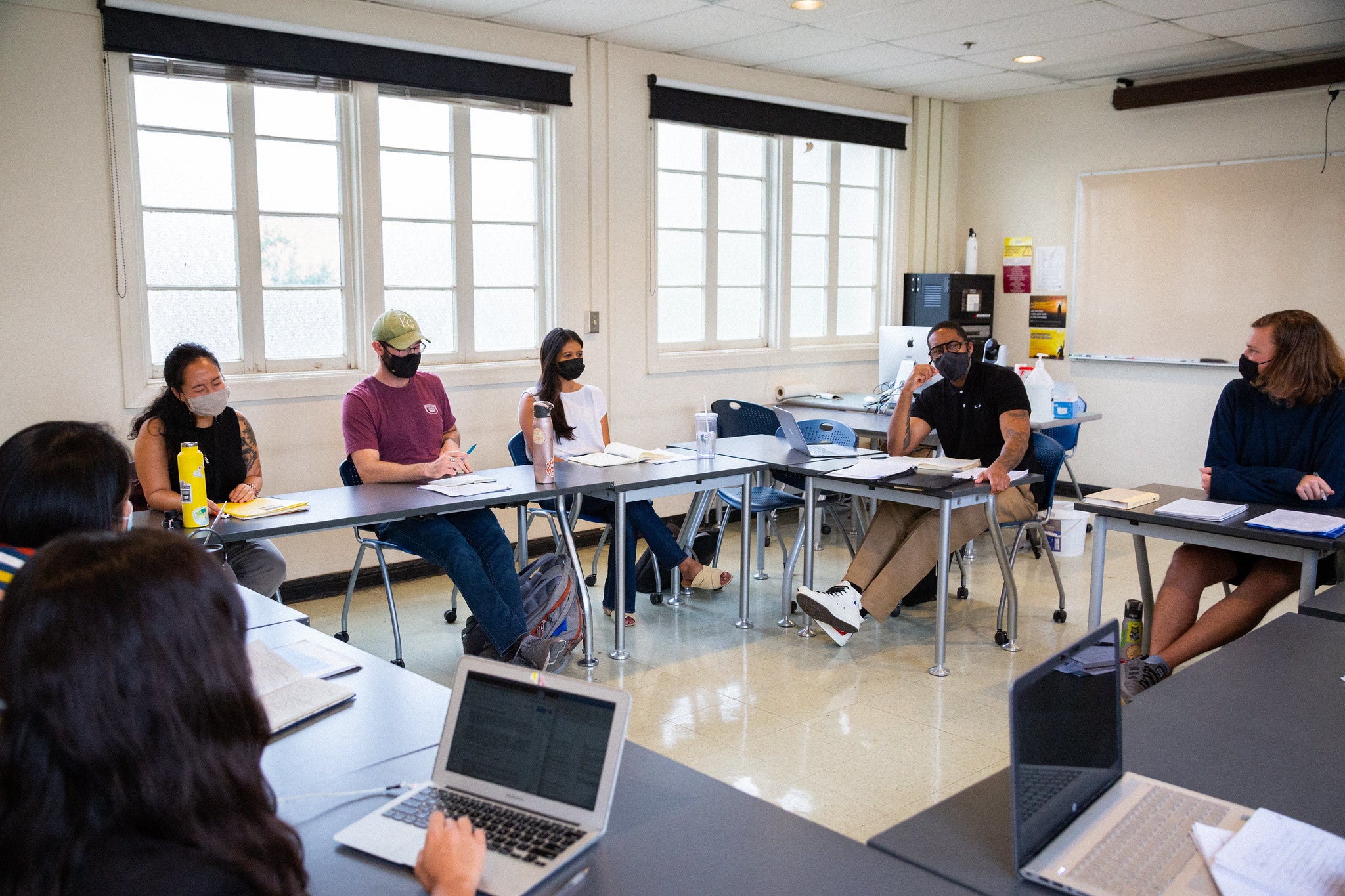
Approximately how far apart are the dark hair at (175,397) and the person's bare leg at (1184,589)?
10.4 feet

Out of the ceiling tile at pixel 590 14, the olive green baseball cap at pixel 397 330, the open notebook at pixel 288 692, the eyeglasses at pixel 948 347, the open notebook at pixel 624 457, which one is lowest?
the open notebook at pixel 288 692

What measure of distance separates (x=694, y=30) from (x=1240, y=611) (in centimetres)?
362

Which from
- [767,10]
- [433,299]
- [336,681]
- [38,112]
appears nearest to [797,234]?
[767,10]

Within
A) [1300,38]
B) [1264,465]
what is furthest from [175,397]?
[1300,38]

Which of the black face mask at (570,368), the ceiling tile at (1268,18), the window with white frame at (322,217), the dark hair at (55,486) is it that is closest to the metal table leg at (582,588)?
the black face mask at (570,368)

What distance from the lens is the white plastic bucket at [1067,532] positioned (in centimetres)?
567

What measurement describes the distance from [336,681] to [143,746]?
1.05m

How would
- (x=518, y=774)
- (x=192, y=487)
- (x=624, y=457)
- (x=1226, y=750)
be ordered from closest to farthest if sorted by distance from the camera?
(x=518, y=774), (x=1226, y=750), (x=192, y=487), (x=624, y=457)

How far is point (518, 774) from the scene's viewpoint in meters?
1.46

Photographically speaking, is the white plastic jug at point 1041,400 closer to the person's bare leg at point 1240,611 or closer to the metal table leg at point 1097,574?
the metal table leg at point 1097,574

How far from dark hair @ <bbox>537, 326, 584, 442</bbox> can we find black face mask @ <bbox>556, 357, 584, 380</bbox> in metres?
0.01

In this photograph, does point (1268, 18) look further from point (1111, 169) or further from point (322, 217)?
point (322, 217)

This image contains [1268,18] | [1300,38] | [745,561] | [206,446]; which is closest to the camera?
[206,446]

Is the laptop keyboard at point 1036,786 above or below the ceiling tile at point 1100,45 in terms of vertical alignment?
below
